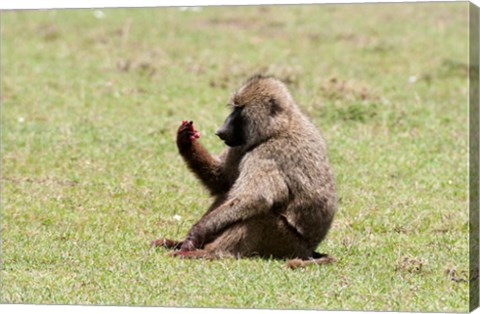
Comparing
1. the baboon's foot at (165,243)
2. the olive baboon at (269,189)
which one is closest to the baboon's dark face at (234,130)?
the olive baboon at (269,189)

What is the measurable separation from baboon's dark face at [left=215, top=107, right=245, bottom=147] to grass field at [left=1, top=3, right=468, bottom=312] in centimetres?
76

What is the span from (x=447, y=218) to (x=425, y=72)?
214 inches

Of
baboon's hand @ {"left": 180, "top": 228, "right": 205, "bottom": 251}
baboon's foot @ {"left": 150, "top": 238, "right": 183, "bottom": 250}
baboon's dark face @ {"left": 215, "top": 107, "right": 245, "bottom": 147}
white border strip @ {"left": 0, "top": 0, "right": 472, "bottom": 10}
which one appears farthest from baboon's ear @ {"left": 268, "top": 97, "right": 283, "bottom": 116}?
baboon's foot @ {"left": 150, "top": 238, "right": 183, "bottom": 250}

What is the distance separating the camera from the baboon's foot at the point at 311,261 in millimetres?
6301

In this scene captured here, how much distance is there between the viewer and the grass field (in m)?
6.04

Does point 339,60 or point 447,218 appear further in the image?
point 339,60

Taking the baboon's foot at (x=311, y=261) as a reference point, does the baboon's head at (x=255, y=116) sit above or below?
above

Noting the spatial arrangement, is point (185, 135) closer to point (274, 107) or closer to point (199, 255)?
point (274, 107)

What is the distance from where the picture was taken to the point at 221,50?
46.6 feet

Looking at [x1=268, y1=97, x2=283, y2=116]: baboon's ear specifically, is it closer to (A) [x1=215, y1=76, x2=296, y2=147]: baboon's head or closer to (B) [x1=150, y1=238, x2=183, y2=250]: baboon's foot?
(A) [x1=215, y1=76, x2=296, y2=147]: baboon's head

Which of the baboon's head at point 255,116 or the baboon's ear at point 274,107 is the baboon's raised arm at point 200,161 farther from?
the baboon's ear at point 274,107

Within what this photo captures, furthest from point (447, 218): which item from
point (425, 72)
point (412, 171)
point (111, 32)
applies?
point (111, 32)

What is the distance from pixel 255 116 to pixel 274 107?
0.49 feet

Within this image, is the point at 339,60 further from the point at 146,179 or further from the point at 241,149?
the point at 241,149
